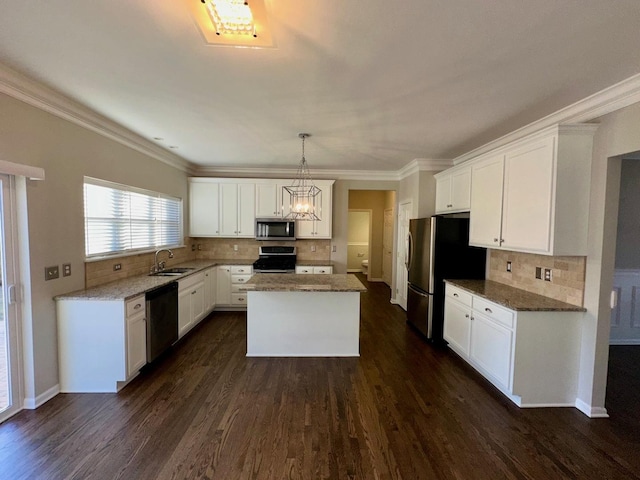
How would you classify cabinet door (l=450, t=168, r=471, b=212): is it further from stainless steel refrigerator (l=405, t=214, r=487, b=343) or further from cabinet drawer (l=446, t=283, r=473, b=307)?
cabinet drawer (l=446, t=283, r=473, b=307)

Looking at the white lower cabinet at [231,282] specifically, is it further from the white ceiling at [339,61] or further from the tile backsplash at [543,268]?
the tile backsplash at [543,268]

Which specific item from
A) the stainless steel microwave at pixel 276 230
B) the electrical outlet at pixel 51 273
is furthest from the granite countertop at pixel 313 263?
the electrical outlet at pixel 51 273

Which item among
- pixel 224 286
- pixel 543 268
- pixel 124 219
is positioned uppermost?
pixel 124 219

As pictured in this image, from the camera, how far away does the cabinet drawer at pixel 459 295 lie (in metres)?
3.35

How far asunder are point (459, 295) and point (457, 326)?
14.9 inches

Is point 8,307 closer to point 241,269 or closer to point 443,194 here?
point 241,269

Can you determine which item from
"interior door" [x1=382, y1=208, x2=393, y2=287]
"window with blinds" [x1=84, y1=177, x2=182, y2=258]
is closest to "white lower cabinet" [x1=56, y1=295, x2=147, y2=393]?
"window with blinds" [x1=84, y1=177, x2=182, y2=258]

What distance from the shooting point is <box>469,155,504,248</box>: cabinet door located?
3.18m

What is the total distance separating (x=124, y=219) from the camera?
3.72m

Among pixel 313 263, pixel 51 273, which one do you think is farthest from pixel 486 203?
pixel 51 273

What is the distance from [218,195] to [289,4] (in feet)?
14.4

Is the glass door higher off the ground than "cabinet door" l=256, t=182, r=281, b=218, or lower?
lower

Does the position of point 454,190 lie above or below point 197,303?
above

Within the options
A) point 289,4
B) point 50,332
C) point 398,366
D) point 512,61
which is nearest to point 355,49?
point 289,4
